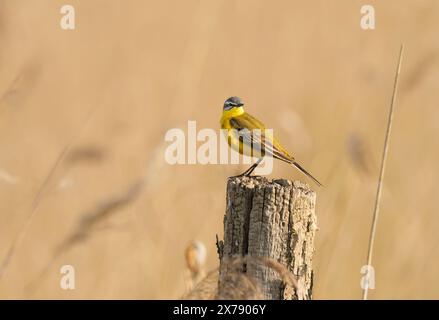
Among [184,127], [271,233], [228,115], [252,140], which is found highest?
[184,127]

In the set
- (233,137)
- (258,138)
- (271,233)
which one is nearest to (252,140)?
(258,138)

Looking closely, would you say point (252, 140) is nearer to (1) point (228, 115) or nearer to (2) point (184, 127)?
(1) point (228, 115)

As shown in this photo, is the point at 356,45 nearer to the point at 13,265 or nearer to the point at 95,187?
the point at 95,187

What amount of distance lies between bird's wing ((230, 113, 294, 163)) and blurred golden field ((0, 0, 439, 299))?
0.35 meters

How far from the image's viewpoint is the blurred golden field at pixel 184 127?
16.0 ft

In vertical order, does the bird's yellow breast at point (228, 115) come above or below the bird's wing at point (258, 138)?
above

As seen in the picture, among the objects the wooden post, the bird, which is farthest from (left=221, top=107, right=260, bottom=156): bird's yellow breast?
the wooden post

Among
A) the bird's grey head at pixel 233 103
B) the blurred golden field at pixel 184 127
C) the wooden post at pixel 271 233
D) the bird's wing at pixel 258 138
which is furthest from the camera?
the blurred golden field at pixel 184 127

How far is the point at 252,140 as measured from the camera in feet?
12.7

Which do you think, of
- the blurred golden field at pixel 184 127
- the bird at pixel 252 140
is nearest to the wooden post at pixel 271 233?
the bird at pixel 252 140

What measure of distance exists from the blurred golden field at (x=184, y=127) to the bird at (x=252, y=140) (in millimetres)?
294

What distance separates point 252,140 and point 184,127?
229 cm

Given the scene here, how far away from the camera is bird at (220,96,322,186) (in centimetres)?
382

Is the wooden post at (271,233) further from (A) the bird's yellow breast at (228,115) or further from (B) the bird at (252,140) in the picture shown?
(A) the bird's yellow breast at (228,115)
